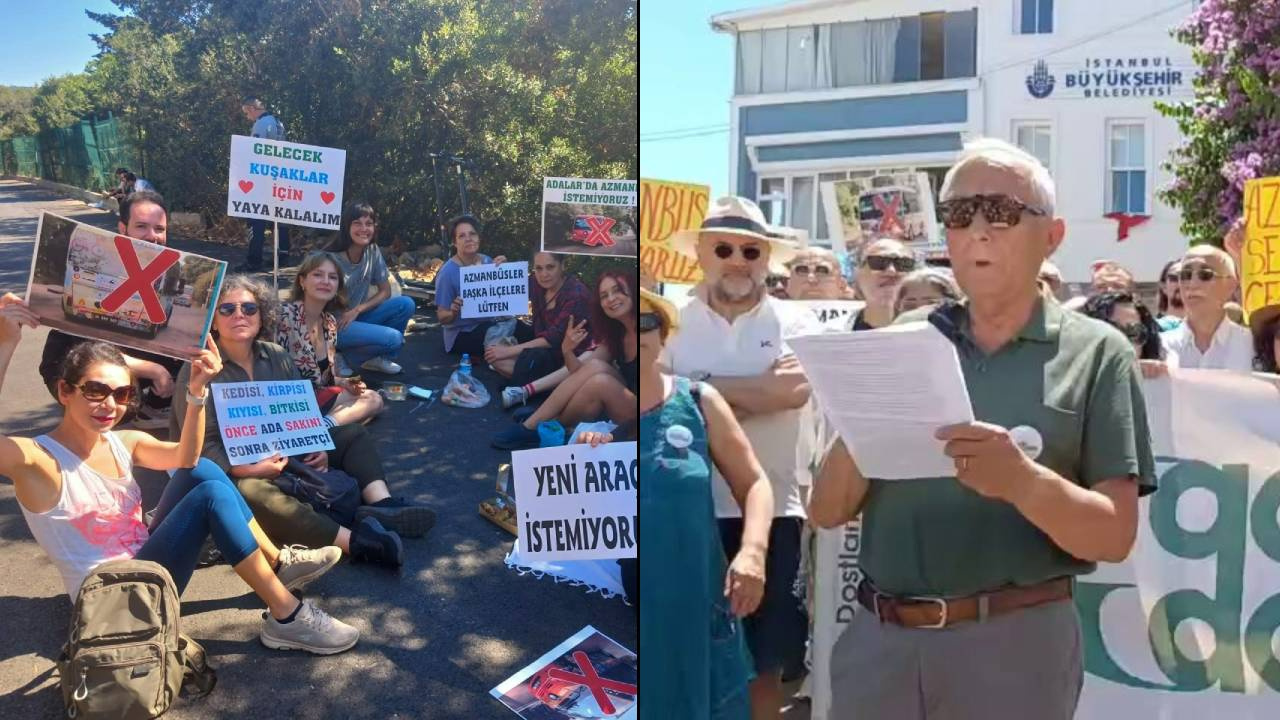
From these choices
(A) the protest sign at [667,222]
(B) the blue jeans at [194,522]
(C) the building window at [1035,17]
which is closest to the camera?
(A) the protest sign at [667,222]

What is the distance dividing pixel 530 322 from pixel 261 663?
9.66 feet

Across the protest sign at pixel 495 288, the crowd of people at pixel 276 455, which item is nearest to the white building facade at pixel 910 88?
the crowd of people at pixel 276 455

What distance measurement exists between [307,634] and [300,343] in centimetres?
130

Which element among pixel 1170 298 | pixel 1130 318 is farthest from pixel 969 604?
pixel 1170 298

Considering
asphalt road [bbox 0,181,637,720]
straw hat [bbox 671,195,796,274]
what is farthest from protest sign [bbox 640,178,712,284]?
asphalt road [bbox 0,181,637,720]

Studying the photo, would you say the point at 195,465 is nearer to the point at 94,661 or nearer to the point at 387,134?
the point at 94,661

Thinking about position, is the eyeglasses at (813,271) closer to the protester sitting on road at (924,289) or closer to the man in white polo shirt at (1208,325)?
the protester sitting on road at (924,289)

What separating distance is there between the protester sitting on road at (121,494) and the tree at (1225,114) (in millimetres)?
3459

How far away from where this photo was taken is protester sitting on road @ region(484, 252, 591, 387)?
5.93 meters

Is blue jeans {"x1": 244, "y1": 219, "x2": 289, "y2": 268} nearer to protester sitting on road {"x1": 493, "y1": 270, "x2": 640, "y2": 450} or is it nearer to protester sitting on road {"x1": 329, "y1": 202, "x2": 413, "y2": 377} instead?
protester sitting on road {"x1": 329, "y1": 202, "x2": 413, "y2": 377}

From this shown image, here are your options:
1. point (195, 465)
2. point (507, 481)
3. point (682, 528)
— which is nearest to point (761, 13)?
point (682, 528)

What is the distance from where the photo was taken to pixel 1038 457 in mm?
1864

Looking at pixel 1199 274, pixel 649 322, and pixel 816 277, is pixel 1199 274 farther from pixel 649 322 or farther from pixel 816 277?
pixel 649 322

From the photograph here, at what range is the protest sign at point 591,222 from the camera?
229 inches
